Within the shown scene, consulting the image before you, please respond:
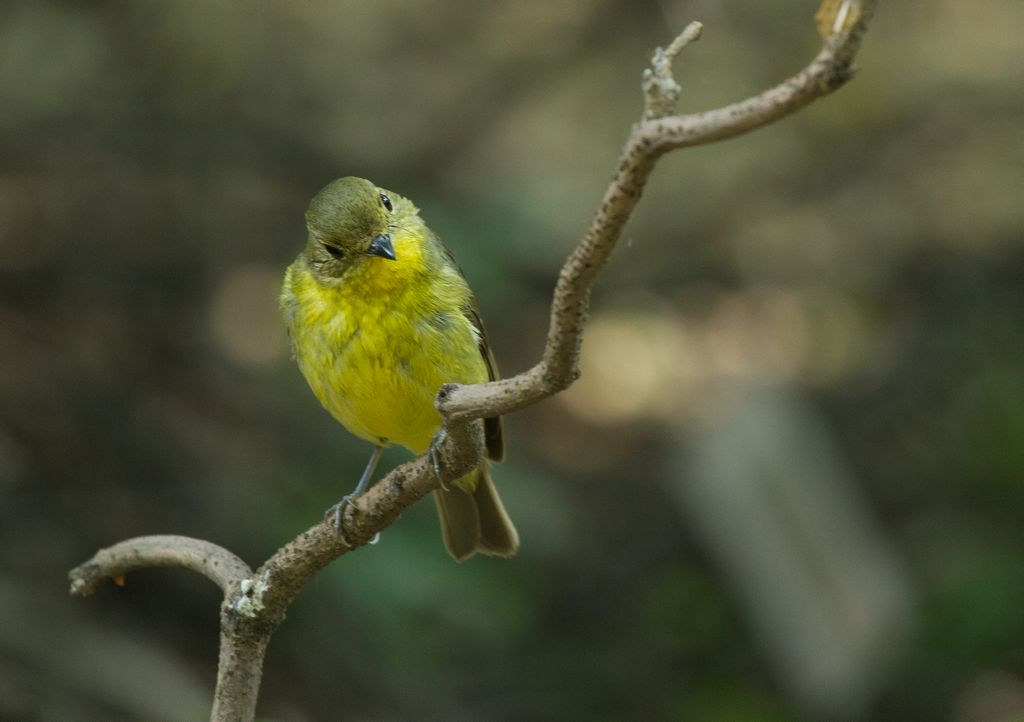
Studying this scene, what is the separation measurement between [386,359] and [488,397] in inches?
51.0

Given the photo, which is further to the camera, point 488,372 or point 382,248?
point 488,372

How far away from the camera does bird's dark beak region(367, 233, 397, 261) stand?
304 cm

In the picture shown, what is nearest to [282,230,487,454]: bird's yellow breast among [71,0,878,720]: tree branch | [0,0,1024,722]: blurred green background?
[71,0,878,720]: tree branch

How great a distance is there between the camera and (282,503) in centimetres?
489

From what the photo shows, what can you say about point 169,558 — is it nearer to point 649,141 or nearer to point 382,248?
point 382,248

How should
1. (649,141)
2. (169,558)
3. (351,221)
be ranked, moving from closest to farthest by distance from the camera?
(649,141) → (169,558) → (351,221)

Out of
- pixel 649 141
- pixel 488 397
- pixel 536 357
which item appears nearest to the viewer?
pixel 649 141

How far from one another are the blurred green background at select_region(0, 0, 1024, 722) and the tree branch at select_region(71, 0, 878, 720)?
2293mm

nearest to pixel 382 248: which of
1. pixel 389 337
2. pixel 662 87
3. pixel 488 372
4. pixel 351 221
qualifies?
pixel 351 221

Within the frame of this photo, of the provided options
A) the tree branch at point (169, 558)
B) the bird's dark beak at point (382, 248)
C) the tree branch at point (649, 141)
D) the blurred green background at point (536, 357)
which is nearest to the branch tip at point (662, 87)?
the tree branch at point (649, 141)

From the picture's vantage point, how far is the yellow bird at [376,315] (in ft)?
10.1

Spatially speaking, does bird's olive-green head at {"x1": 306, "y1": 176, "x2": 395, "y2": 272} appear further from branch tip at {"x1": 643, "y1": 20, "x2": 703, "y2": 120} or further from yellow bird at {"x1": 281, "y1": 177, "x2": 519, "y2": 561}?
branch tip at {"x1": 643, "y1": 20, "x2": 703, "y2": 120}

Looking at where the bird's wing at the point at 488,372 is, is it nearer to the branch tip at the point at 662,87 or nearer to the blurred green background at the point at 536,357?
the blurred green background at the point at 536,357

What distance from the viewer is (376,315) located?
10.4 feet
